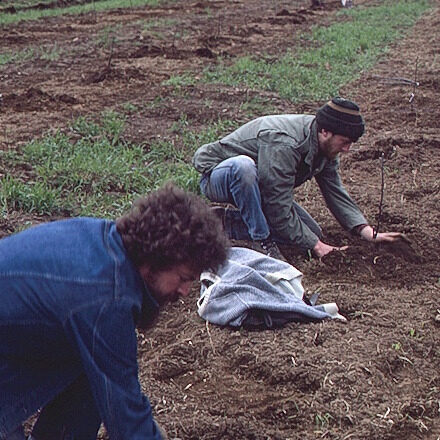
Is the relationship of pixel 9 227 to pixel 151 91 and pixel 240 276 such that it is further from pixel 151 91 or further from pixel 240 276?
pixel 151 91

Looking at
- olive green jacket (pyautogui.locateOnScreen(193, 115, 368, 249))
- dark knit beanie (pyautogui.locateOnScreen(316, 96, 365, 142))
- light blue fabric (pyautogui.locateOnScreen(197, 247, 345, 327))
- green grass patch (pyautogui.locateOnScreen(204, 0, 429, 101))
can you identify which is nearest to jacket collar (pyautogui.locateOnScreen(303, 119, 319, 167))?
olive green jacket (pyautogui.locateOnScreen(193, 115, 368, 249))

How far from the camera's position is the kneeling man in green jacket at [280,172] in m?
4.18

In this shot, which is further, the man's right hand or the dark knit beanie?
the man's right hand

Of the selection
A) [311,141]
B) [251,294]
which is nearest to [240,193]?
[311,141]

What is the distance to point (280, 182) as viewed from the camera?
4305 millimetres

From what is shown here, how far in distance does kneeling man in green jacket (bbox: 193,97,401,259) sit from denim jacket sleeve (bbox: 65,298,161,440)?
2.52 m

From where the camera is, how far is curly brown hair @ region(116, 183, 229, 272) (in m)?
1.95

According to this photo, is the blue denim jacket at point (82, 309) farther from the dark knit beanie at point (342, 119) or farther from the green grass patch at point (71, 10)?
the green grass patch at point (71, 10)

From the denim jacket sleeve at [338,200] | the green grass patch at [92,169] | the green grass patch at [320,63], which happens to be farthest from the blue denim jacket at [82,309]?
the green grass patch at [320,63]

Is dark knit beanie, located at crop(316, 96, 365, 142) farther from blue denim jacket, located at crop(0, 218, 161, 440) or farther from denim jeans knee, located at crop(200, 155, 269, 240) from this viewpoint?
blue denim jacket, located at crop(0, 218, 161, 440)

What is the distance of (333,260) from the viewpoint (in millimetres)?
4629

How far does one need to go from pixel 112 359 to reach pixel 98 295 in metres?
0.18

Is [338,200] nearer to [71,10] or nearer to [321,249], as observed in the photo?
[321,249]

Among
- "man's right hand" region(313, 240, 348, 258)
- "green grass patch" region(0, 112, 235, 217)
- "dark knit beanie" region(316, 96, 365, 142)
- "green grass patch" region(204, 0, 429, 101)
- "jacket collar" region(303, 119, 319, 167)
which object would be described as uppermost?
"dark knit beanie" region(316, 96, 365, 142)
